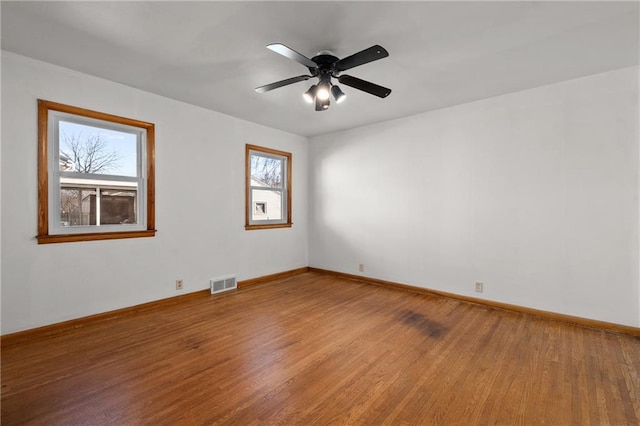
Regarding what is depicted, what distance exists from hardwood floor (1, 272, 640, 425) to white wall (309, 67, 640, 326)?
52 cm

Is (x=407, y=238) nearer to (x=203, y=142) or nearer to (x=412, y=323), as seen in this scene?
(x=412, y=323)

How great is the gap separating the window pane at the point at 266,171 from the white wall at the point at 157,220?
309 millimetres

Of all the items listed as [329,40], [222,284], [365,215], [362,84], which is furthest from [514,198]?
[222,284]

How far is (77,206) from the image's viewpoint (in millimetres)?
3064

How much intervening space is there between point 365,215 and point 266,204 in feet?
5.72

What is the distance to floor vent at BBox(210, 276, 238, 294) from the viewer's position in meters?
4.10

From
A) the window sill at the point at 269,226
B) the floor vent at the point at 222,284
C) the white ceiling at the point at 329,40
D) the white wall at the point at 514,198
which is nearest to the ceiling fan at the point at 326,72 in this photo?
the white ceiling at the point at 329,40

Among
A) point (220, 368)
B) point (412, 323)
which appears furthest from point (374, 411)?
point (412, 323)

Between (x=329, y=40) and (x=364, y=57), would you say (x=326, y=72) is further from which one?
(x=364, y=57)

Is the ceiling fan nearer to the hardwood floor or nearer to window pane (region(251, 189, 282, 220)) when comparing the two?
the hardwood floor

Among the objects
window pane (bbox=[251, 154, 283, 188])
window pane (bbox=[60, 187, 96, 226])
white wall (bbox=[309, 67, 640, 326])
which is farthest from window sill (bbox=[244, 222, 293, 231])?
window pane (bbox=[60, 187, 96, 226])

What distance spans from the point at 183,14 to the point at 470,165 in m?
3.54

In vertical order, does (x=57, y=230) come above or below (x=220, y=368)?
above

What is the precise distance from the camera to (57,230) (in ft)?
9.52
